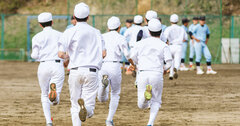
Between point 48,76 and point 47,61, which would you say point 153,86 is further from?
point 47,61

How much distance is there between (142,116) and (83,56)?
136 inches

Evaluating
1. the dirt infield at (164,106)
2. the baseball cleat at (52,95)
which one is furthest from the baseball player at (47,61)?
the dirt infield at (164,106)

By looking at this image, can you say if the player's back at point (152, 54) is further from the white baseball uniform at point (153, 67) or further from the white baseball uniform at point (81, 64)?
the white baseball uniform at point (81, 64)

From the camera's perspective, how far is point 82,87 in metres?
7.43

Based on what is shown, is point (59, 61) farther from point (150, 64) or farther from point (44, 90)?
point (150, 64)

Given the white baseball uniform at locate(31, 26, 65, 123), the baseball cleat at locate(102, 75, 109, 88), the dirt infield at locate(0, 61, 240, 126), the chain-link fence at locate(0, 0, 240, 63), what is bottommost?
the dirt infield at locate(0, 61, 240, 126)

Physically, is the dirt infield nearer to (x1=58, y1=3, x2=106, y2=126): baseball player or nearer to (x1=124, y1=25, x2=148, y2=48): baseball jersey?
(x1=124, y1=25, x2=148, y2=48): baseball jersey

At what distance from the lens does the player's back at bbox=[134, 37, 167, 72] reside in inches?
332

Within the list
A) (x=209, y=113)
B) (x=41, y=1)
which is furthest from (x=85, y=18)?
(x=41, y=1)

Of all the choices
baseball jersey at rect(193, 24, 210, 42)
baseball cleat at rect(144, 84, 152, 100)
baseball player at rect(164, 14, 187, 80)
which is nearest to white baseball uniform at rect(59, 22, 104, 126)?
baseball cleat at rect(144, 84, 152, 100)

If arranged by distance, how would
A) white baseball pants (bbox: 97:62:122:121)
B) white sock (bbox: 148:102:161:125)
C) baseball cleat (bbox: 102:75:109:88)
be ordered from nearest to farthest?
white sock (bbox: 148:102:161:125) → baseball cleat (bbox: 102:75:109:88) → white baseball pants (bbox: 97:62:122:121)

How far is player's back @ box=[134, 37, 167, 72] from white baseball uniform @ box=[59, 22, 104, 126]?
51.6 inches

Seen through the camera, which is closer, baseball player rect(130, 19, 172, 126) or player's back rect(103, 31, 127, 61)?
baseball player rect(130, 19, 172, 126)

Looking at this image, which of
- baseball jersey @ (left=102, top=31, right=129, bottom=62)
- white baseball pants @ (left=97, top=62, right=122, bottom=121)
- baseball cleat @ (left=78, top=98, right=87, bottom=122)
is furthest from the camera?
baseball jersey @ (left=102, top=31, right=129, bottom=62)
